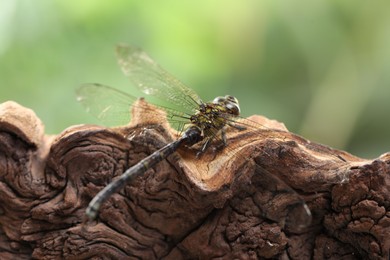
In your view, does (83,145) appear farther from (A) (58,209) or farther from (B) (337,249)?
(B) (337,249)

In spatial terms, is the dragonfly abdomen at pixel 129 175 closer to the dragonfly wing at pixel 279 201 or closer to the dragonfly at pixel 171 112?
the dragonfly at pixel 171 112

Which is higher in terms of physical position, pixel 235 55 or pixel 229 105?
pixel 235 55

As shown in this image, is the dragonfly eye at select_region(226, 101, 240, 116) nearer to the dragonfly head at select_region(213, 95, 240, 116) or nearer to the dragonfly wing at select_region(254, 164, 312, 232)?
the dragonfly head at select_region(213, 95, 240, 116)

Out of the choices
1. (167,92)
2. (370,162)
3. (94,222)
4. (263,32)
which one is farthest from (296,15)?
(94,222)

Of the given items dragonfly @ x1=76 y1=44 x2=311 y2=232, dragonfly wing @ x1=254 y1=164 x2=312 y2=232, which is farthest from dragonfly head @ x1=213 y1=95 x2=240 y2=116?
dragonfly wing @ x1=254 y1=164 x2=312 y2=232

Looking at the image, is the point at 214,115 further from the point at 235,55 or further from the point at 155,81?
the point at 235,55

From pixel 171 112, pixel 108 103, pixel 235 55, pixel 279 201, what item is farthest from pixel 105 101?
pixel 235 55

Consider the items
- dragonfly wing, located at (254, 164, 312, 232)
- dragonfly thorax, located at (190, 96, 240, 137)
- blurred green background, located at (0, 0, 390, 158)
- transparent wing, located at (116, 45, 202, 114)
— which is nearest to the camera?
dragonfly wing, located at (254, 164, 312, 232)

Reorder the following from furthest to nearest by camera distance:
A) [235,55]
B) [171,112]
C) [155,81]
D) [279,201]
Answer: [235,55]
[155,81]
[171,112]
[279,201]
